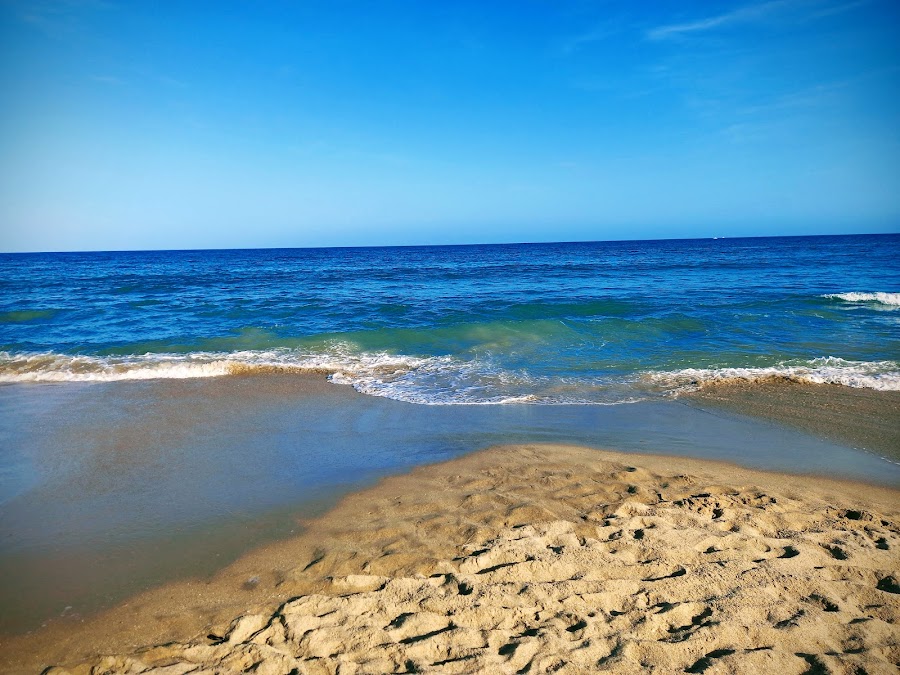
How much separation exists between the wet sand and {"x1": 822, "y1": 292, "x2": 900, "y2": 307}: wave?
1320cm

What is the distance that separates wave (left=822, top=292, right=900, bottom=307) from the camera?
18.9 metres

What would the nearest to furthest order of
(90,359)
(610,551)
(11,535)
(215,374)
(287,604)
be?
1. (287,604)
2. (610,551)
3. (11,535)
4. (215,374)
5. (90,359)

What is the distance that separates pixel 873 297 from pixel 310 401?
72.5ft

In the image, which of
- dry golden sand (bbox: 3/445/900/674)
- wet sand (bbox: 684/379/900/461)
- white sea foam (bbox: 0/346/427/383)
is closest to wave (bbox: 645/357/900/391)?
wet sand (bbox: 684/379/900/461)

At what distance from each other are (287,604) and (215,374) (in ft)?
28.2

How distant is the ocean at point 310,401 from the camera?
4.55 meters

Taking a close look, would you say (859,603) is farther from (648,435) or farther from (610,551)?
(648,435)

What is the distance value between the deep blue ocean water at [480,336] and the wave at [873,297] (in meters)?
0.08

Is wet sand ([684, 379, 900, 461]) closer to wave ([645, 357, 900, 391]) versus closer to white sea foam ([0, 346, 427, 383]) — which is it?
wave ([645, 357, 900, 391])

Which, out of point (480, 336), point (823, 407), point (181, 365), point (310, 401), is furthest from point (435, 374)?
point (823, 407)

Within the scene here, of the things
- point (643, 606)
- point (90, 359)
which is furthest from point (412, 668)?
point (90, 359)

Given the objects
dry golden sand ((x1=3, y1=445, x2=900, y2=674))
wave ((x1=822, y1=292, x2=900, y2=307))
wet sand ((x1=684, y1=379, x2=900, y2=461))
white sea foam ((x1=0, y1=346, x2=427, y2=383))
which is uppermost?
wave ((x1=822, y1=292, x2=900, y2=307))

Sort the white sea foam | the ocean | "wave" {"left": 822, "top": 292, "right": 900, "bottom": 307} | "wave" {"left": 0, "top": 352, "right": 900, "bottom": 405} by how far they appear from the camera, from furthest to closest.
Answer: "wave" {"left": 822, "top": 292, "right": 900, "bottom": 307} < the white sea foam < "wave" {"left": 0, "top": 352, "right": 900, "bottom": 405} < the ocean

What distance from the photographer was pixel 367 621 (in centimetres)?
316
